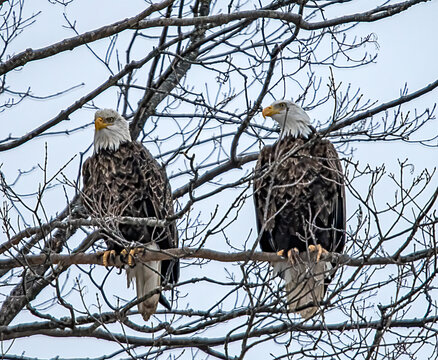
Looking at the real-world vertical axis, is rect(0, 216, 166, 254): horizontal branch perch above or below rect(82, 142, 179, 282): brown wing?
below

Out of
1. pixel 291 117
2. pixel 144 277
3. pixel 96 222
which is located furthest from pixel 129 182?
pixel 96 222

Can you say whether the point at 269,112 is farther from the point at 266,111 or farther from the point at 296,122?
the point at 296,122

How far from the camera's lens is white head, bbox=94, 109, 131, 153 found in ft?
22.2

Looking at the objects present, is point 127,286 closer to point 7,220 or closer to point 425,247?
point 7,220

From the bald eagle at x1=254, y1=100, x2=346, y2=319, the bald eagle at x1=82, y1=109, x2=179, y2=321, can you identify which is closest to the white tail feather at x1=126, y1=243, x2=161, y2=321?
the bald eagle at x1=82, y1=109, x2=179, y2=321

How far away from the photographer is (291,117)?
6.83 metres

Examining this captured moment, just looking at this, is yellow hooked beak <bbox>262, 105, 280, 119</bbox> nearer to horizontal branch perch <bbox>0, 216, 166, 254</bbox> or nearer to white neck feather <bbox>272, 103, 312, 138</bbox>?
white neck feather <bbox>272, 103, 312, 138</bbox>

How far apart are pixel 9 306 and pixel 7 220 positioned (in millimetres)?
1692

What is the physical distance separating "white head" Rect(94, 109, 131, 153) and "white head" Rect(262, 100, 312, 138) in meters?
1.15

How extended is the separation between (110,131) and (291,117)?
1.46 meters

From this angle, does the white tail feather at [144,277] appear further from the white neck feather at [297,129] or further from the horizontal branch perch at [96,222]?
the horizontal branch perch at [96,222]

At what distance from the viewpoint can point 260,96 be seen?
6184 mm

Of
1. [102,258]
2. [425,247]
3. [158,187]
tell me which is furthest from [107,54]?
[425,247]

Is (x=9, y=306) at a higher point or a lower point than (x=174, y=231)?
lower
